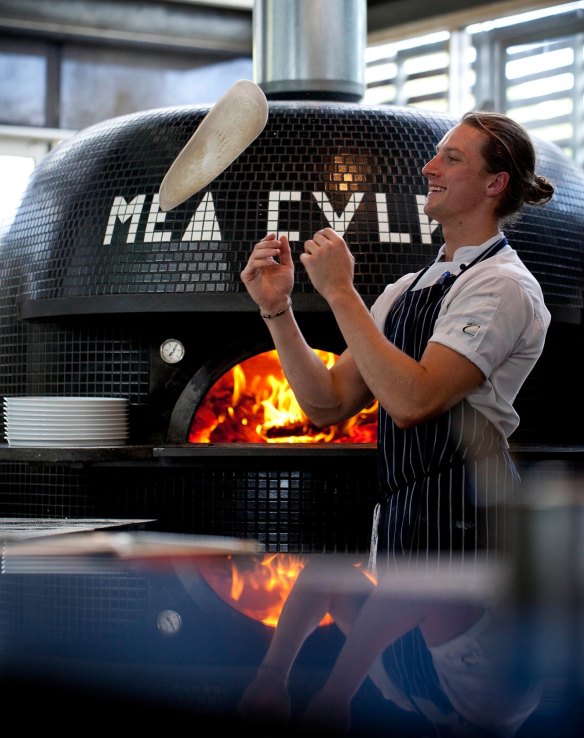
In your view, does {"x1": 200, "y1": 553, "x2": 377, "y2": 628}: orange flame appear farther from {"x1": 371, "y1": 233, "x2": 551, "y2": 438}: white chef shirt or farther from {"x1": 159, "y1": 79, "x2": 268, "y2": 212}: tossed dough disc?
{"x1": 159, "y1": 79, "x2": 268, "y2": 212}: tossed dough disc

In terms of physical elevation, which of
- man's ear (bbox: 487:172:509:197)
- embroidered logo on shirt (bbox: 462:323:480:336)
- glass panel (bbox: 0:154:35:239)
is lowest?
embroidered logo on shirt (bbox: 462:323:480:336)

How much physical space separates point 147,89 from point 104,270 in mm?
3161

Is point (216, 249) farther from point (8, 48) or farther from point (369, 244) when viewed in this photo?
point (8, 48)

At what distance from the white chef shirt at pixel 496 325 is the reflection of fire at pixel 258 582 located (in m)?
0.67

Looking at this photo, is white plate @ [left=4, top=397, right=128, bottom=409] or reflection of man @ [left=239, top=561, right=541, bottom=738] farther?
white plate @ [left=4, top=397, right=128, bottom=409]

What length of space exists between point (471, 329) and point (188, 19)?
492cm

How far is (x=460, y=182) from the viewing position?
1893mm

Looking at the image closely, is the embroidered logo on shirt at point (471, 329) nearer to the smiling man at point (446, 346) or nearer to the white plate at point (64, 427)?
the smiling man at point (446, 346)

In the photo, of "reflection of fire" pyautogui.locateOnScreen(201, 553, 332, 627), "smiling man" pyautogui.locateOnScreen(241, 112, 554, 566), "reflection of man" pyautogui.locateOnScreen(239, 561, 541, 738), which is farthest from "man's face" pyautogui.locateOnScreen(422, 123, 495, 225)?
"reflection of man" pyautogui.locateOnScreen(239, 561, 541, 738)

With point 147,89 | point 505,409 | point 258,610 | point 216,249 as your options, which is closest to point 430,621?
point 258,610

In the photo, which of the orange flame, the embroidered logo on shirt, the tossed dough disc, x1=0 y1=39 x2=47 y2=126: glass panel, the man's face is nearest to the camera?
the orange flame

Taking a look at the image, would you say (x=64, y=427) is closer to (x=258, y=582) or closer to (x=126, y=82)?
(x=258, y=582)

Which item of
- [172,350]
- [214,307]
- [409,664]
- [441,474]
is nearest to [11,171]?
[172,350]

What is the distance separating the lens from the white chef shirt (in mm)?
1705
